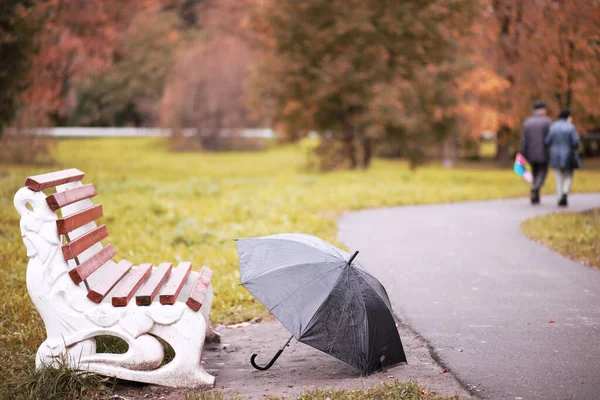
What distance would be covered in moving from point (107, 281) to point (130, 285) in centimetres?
15

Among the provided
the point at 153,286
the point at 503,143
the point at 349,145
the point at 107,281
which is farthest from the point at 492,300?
the point at 503,143

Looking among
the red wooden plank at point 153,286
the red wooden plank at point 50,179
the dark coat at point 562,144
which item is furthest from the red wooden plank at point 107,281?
the dark coat at point 562,144

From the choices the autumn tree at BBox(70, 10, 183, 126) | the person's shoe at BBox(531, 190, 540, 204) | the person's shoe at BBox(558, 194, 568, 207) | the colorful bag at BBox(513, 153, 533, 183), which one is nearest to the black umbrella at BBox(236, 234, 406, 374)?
the colorful bag at BBox(513, 153, 533, 183)

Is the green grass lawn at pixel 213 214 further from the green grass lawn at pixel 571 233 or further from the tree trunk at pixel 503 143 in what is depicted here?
the tree trunk at pixel 503 143

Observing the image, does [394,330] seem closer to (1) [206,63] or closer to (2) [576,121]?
(2) [576,121]

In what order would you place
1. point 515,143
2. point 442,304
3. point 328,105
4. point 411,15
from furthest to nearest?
point 515,143 < point 328,105 < point 411,15 < point 442,304

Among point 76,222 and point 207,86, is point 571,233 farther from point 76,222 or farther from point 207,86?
point 207,86

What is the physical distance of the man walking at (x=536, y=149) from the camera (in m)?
14.1

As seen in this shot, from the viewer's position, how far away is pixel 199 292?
4.95 metres

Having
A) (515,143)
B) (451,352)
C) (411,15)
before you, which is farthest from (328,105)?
(451,352)

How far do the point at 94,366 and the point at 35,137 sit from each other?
62.1 feet

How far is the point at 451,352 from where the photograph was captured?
5.21 metres

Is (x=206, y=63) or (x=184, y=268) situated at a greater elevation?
(x=206, y=63)

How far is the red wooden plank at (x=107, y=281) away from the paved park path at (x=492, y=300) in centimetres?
228
